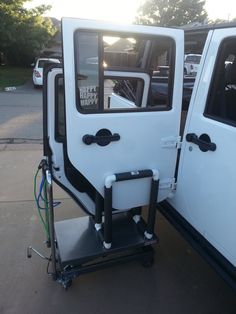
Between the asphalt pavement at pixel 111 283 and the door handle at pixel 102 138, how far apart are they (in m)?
1.33

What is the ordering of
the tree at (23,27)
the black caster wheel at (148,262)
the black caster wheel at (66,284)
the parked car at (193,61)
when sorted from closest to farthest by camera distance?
the black caster wheel at (66,284), the black caster wheel at (148,262), the parked car at (193,61), the tree at (23,27)

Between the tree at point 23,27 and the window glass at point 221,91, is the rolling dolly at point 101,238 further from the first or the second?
the tree at point 23,27

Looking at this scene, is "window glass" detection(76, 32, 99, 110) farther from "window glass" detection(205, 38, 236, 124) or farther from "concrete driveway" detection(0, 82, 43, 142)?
"concrete driveway" detection(0, 82, 43, 142)

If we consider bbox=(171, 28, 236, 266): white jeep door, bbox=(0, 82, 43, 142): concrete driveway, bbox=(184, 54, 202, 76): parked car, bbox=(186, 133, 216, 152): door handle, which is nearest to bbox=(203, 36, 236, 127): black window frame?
bbox=(171, 28, 236, 266): white jeep door

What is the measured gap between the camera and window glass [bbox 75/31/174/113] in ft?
6.39

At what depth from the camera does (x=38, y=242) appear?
313 cm

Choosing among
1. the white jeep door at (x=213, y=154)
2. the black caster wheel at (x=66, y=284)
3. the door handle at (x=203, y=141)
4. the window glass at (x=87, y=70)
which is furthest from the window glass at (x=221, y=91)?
the black caster wheel at (x=66, y=284)

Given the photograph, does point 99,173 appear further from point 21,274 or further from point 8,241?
point 8,241

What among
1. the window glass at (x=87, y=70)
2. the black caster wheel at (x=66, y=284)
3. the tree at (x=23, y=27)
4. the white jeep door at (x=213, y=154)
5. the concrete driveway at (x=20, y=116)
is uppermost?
the tree at (x=23, y=27)

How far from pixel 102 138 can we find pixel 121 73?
2.51ft

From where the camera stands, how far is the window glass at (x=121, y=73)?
1.95 metres

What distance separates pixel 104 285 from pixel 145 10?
41696 mm

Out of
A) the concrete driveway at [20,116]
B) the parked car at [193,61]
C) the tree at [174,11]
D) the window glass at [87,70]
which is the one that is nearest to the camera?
the window glass at [87,70]

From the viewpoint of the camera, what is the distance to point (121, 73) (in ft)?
8.46
